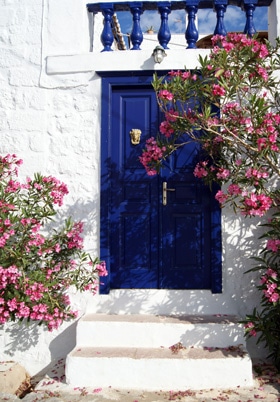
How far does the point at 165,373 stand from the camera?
3.42 meters

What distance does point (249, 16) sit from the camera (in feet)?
14.3

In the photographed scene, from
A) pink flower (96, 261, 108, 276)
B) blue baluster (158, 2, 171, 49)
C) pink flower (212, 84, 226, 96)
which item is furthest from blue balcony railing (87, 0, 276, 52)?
pink flower (96, 261, 108, 276)

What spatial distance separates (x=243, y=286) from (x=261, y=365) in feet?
2.41

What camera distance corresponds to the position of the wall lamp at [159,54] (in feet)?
13.6

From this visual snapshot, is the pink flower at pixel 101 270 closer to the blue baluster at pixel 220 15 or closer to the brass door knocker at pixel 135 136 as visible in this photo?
the brass door knocker at pixel 135 136

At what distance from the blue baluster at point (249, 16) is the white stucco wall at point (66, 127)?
9.0 inches

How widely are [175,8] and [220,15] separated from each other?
0.48 m

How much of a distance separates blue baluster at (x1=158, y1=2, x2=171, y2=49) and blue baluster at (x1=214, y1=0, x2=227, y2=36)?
0.50 metres

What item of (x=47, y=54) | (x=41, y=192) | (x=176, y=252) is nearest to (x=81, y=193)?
(x=41, y=192)

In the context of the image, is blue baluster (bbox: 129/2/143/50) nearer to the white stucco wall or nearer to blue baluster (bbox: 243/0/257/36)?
the white stucco wall

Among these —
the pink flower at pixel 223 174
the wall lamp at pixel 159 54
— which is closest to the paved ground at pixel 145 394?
the pink flower at pixel 223 174

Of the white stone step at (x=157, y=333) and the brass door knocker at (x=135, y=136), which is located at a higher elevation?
the brass door knocker at (x=135, y=136)

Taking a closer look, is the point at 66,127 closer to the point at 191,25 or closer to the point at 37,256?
the point at 37,256

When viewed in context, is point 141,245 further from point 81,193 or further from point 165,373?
point 165,373
